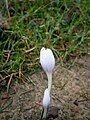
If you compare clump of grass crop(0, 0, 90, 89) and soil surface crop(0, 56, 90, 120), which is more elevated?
clump of grass crop(0, 0, 90, 89)

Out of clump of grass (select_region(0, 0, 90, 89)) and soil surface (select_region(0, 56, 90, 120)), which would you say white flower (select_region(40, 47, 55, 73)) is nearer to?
soil surface (select_region(0, 56, 90, 120))

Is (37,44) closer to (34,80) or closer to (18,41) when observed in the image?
(18,41)

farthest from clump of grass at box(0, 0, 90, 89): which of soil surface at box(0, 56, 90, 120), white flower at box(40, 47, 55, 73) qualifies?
white flower at box(40, 47, 55, 73)

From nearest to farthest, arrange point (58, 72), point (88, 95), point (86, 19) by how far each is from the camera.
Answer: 1. point (88, 95)
2. point (58, 72)
3. point (86, 19)

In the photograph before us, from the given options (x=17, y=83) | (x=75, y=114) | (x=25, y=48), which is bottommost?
(x=75, y=114)

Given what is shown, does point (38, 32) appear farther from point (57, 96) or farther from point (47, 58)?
point (47, 58)

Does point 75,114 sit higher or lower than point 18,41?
lower

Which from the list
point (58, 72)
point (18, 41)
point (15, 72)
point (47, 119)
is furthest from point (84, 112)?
point (18, 41)
